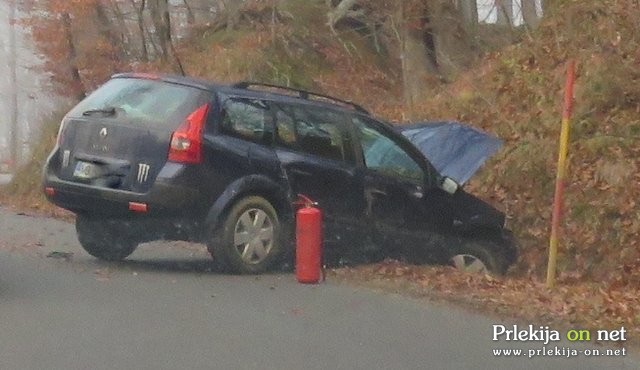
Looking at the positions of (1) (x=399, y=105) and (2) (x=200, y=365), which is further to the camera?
(1) (x=399, y=105)

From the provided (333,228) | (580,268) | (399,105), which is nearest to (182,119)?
(333,228)

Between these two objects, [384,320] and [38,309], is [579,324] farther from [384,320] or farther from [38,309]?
[38,309]

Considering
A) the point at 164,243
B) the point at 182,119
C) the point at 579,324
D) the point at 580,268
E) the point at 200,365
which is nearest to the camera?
the point at 200,365

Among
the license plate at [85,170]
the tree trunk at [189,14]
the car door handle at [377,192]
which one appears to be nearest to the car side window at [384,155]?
the car door handle at [377,192]

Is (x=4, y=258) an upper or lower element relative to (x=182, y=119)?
lower

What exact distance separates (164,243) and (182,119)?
4.52 metres

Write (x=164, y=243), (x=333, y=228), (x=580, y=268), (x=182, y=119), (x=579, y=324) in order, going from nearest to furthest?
1. (x=579, y=324)
2. (x=182, y=119)
3. (x=333, y=228)
4. (x=580, y=268)
5. (x=164, y=243)

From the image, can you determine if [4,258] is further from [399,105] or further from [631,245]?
[399,105]

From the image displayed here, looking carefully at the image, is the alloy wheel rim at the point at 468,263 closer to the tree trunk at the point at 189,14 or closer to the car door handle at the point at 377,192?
the car door handle at the point at 377,192

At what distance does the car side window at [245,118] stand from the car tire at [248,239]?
2.04ft

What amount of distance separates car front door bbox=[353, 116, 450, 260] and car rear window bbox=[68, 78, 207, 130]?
198 cm

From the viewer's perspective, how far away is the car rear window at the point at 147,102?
452 inches

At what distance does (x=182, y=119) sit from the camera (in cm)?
1140

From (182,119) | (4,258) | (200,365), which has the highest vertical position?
A: (182,119)
